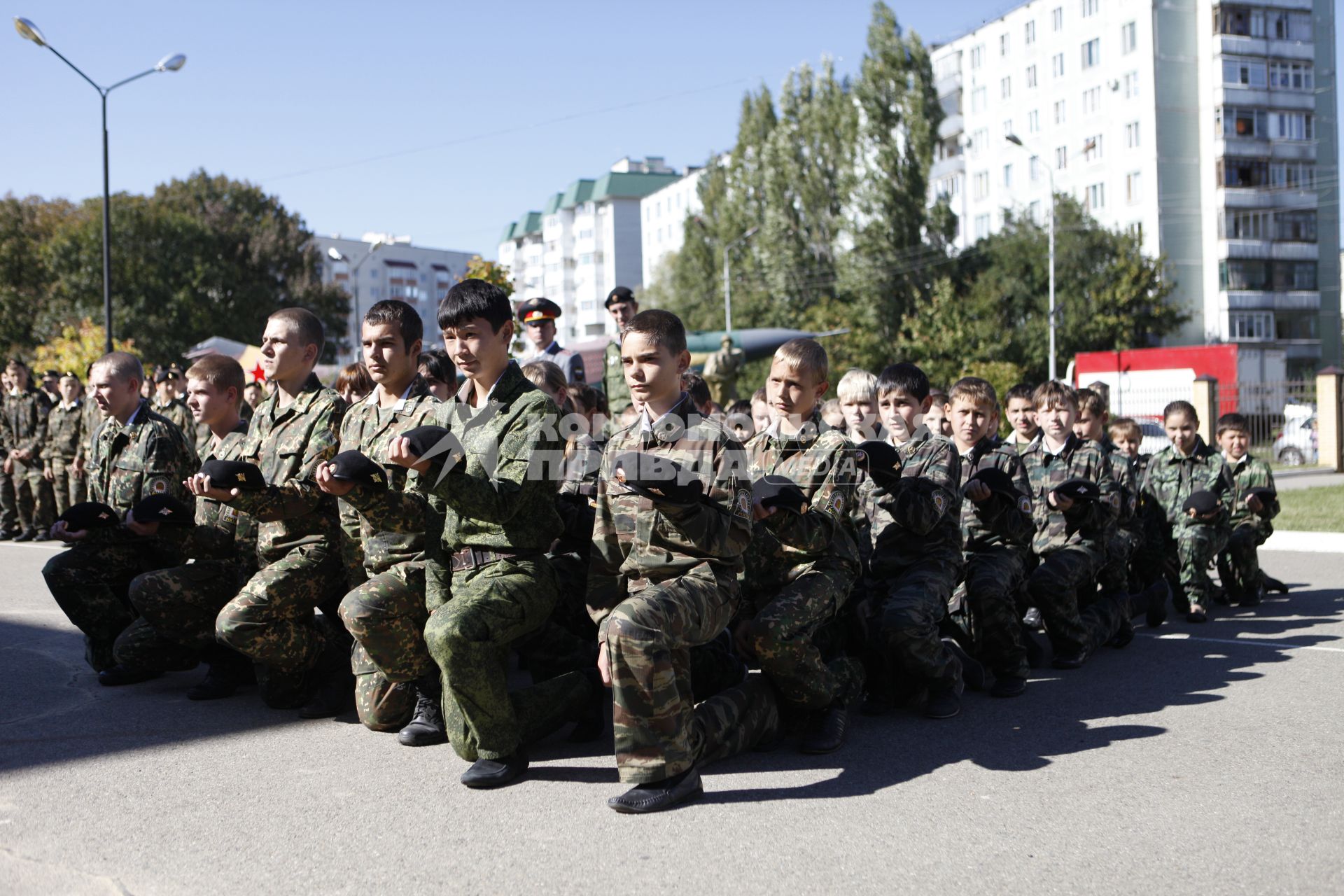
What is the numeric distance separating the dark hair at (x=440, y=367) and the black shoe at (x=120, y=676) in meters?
2.43

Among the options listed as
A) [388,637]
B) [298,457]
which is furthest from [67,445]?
[388,637]

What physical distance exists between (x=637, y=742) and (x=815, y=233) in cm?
4643

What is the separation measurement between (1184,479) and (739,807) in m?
6.40

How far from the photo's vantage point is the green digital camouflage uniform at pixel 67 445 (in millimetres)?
13406

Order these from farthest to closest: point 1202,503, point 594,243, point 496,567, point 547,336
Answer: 1. point 594,243
2. point 547,336
3. point 1202,503
4. point 496,567

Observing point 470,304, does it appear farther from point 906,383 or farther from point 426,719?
point 906,383

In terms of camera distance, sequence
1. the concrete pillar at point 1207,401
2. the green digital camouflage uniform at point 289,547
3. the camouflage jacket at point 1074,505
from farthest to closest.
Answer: the concrete pillar at point 1207,401 < the camouflage jacket at point 1074,505 < the green digital camouflage uniform at point 289,547

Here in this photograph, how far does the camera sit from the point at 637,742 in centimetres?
423

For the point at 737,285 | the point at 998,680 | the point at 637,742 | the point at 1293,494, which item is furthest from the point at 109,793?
the point at 737,285

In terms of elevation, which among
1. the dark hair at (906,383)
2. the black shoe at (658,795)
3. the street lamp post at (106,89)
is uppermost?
the street lamp post at (106,89)

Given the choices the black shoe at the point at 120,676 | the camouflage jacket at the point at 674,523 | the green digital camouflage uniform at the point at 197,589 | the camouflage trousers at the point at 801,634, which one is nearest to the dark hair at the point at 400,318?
the green digital camouflage uniform at the point at 197,589

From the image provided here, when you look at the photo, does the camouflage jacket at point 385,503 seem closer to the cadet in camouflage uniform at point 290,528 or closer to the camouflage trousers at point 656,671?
the cadet in camouflage uniform at point 290,528

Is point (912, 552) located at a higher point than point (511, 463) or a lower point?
lower

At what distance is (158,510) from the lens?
6.01m
